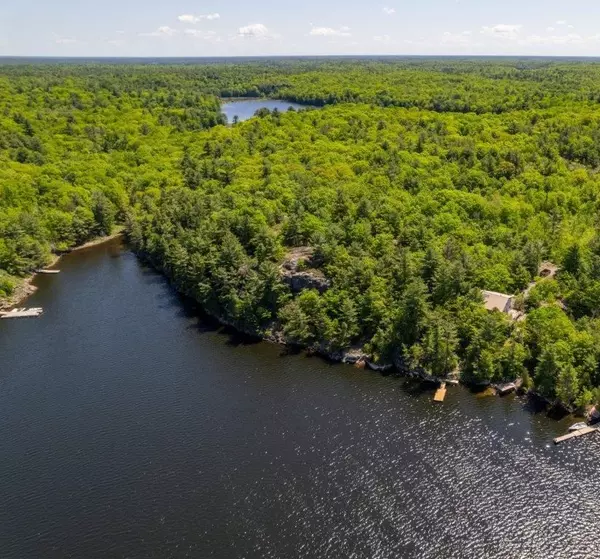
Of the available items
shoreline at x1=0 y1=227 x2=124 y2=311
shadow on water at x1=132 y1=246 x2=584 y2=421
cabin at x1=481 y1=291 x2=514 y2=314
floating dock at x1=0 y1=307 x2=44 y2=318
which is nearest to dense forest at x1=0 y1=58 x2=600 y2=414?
cabin at x1=481 y1=291 x2=514 y2=314

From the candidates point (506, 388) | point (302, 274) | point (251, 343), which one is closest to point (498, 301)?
point (506, 388)

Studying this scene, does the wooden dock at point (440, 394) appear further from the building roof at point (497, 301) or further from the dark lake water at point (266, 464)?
the building roof at point (497, 301)

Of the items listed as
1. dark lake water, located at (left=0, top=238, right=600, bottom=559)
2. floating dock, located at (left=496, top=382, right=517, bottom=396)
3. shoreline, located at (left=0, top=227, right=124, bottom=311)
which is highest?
floating dock, located at (left=496, top=382, right=517, bottom=396)

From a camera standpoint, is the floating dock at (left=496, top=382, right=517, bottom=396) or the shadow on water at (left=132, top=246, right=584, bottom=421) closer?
the shadow on water at (left=132, top=246, right=584, bottom=421)

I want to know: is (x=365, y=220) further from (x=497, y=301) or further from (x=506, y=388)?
(x=506, y=388)

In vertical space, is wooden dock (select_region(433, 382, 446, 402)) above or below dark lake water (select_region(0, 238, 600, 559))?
above

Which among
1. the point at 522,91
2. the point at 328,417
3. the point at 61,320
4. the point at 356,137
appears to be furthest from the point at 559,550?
the point at 522,91

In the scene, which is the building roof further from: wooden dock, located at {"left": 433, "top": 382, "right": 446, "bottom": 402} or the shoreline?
the shoreline

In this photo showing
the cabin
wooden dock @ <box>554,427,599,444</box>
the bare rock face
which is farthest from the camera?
the bare rock face
